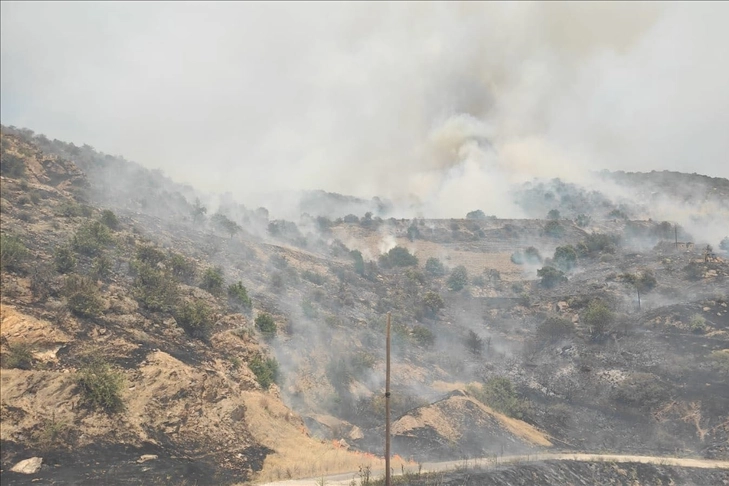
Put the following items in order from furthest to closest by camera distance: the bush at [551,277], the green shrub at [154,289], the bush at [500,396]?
the bush at [551,277]
the bush at [500,396]
the green shrub at [154,289]

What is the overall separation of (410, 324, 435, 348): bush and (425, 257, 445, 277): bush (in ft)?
107

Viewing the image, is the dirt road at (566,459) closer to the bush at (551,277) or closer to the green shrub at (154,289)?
the green shrub at (154,289)

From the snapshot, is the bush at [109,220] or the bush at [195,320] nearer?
the bush at [195,320]

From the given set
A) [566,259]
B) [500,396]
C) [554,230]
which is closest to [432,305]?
[500,396]

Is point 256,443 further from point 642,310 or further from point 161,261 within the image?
point 642,310

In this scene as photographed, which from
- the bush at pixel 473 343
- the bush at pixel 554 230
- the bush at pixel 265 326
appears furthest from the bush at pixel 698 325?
the bush at pixel 554 230

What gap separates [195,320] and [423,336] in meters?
40.3

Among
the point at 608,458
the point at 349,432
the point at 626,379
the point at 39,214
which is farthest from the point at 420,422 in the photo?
the point at 39,214

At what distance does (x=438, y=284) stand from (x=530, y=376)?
38.5 meters

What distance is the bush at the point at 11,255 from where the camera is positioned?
25312 mm

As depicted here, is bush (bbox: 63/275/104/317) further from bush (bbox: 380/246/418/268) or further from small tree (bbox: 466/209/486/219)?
small tree (bbox: 466/209/486/219)

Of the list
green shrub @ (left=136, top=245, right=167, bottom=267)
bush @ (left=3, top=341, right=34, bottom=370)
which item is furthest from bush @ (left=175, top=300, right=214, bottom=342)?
bush @ (left=3, top=341, right=34, bottom=370)

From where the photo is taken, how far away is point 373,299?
255ft

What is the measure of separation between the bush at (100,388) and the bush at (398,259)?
83.4 metres
